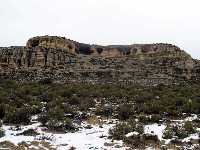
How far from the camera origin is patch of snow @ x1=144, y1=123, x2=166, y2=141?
55.8ft

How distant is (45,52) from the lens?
40.8 metres

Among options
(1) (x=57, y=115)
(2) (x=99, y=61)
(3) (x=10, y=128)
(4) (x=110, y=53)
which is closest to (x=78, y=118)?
(1) (x=57, y=115)

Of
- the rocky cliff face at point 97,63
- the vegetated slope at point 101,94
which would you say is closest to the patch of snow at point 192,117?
the vegetated slope at point 101,94

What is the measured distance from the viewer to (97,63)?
131 feet

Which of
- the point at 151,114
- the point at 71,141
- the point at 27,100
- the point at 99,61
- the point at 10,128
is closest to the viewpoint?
the point at 71,141

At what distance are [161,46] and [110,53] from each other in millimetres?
5192

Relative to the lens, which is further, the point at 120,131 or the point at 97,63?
the point at 97,63

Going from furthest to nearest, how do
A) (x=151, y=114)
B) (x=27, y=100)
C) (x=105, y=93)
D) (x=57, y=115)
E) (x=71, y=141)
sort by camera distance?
(x=105, y=93) → (x=27, y=100) → (x=151, y=114) → (x=57, y=115) → (x=71, y=141)

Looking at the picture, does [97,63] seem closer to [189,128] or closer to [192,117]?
[192,117]

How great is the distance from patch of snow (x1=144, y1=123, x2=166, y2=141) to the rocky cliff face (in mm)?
16851

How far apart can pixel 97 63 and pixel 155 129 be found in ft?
A: 73.8

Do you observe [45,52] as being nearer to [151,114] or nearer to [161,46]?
[161,46]

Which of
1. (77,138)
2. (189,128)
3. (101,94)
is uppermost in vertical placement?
(101,94)

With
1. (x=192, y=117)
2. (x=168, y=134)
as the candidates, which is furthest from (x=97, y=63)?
(x=168, y=134)
